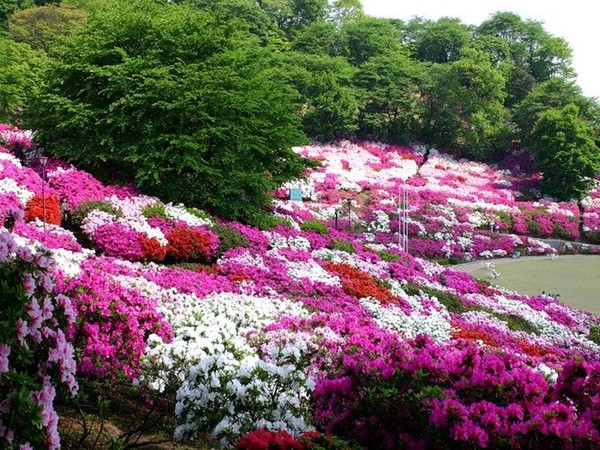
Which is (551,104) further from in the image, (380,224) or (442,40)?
(380,224)

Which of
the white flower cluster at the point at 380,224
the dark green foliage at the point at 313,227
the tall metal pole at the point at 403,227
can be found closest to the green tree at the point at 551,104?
the tall metal pole at the point at 403,227

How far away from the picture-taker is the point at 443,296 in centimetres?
1365

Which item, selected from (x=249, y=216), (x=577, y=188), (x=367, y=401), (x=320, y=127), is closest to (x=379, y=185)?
A: (x=320, y=127)

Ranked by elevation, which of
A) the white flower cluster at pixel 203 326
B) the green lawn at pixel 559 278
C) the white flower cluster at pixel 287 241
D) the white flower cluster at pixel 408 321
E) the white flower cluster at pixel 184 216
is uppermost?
the white flower cluster at pixel 203 326

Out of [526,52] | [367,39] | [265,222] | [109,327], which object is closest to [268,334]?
[109,327]

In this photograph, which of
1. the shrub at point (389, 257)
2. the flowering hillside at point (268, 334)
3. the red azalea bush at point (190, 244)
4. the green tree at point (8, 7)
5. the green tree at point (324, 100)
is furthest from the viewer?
the green tree at point (8, 7)

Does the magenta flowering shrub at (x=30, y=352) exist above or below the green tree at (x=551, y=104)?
below

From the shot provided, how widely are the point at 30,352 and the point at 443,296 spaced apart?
38.3 ft

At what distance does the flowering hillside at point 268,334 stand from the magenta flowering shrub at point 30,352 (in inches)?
0.4

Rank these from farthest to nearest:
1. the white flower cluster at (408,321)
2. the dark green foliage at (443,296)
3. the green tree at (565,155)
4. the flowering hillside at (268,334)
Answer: the green tree at (565,155)
the dark green foliage at (443,296)
the white flower cluster at (408,321)
the flowering hillside at (268,334)

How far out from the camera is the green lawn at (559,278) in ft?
57.8

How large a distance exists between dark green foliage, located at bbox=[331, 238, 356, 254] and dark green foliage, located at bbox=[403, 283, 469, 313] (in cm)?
240

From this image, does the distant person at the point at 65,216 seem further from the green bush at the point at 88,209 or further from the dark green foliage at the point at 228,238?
the dark green foliage at the point at 228,238

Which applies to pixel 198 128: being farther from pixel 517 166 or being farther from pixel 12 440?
pixel 517 166
